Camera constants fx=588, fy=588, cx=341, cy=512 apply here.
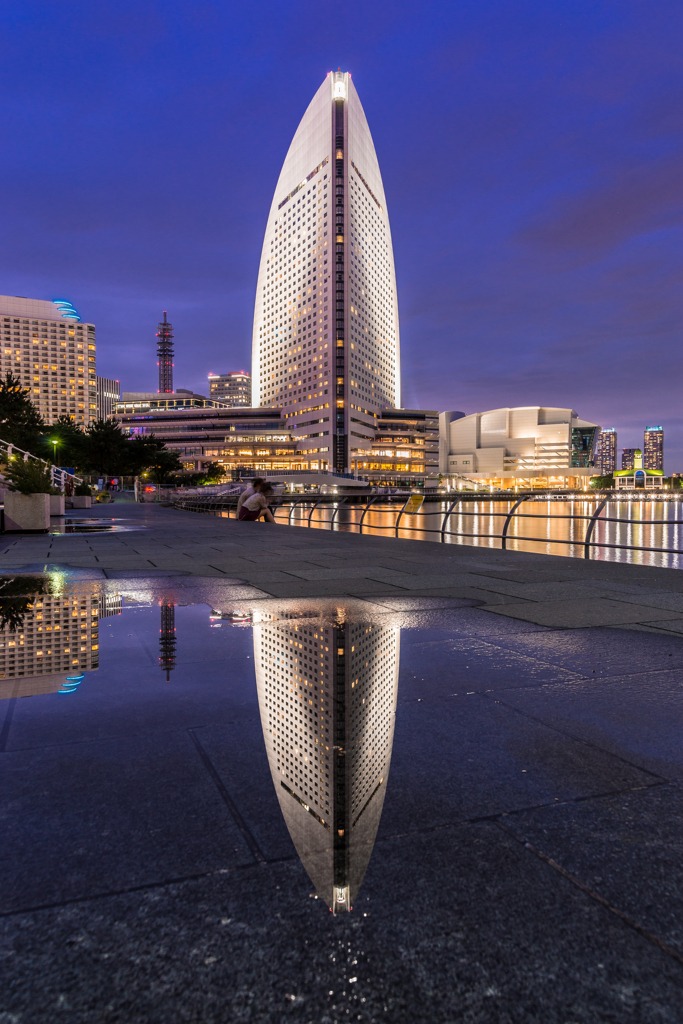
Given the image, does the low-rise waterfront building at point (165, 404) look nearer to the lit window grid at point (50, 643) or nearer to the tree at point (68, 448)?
the tree at point (68, 448)

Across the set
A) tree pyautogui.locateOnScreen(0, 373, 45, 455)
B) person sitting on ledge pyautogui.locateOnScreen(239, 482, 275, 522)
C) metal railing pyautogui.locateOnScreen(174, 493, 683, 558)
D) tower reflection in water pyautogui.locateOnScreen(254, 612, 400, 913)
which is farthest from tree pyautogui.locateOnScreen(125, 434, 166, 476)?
tower reflection in water pyautogui.locateOnScreen(254, 612, 400, 913)

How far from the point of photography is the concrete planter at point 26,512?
16.6 m

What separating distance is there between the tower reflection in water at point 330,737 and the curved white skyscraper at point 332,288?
156 m

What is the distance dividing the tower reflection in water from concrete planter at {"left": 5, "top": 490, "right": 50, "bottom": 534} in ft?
47.2

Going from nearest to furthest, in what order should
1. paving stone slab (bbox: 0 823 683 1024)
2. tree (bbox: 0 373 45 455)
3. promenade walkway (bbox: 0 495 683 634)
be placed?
paving stone slab (bbox: 0 823 683 1024) → promenade walkway (bbox: 0 495 683 634) → tree (bbox: 0 373 45 455)

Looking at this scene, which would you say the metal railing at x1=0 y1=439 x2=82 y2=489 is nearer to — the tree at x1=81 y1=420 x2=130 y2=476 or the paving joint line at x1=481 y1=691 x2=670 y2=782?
the paving joint line at x1=481 y1=691 x2=670 y2=782

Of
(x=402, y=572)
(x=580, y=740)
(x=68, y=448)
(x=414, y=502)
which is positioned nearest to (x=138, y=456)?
(x=68, y=448)

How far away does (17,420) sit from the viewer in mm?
57094

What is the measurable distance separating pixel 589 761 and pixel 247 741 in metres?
1.47

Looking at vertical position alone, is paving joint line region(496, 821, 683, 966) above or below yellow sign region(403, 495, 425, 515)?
below

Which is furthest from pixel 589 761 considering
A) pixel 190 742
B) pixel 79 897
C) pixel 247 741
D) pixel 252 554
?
pixel 252 554

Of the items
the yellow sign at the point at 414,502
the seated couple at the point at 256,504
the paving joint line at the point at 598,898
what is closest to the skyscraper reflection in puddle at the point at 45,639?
the paving joint line at the point at 598,898

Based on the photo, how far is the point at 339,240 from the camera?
16662 cm

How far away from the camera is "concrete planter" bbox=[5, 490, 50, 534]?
16.6 m
